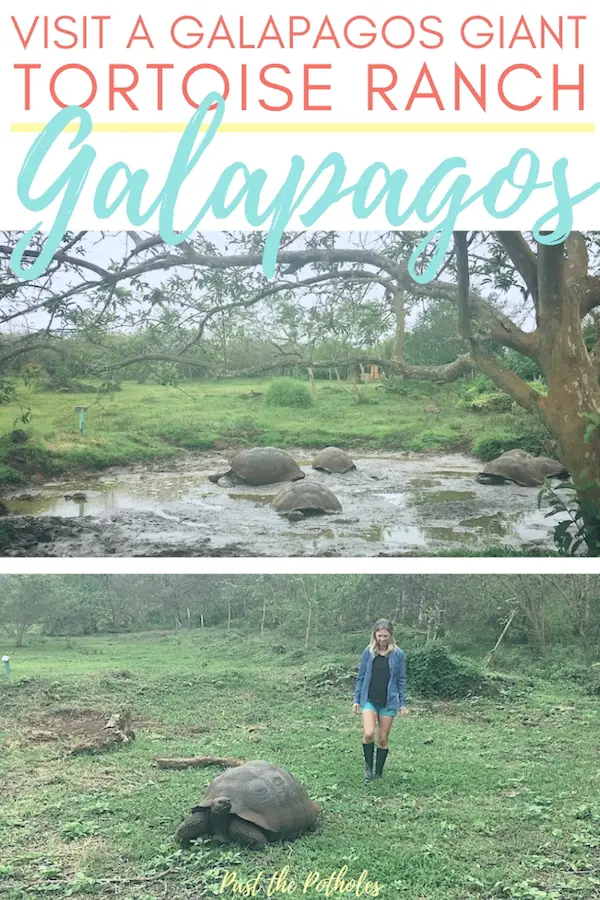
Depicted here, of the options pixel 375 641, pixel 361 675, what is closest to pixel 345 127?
pixel 375 641

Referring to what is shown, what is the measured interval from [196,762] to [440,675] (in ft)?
3.38

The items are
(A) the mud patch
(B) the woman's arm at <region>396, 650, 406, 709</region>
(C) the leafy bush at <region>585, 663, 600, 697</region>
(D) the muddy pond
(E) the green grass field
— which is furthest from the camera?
(C) the leafy bush at <region>585, 663, 600, 697</region>

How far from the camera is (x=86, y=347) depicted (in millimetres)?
4051

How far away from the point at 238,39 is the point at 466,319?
1334mm

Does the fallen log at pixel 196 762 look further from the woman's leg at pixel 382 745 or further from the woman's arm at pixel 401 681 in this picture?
the woman's arm at pixel 401 681

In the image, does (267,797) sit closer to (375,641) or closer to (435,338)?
(375,641)

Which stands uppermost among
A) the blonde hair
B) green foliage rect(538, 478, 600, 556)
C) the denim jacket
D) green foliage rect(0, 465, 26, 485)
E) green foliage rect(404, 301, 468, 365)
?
green foliage rect(404, 301, 468, 365)

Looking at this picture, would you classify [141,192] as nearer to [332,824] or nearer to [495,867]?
[332,824]

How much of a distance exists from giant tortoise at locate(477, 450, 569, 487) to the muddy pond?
0.11 feet

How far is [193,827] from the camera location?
10.9 ft

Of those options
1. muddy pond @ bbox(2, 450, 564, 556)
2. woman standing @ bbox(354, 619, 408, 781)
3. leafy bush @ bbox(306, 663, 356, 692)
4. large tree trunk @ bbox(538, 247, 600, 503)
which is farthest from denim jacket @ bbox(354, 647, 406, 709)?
large tree trunk @ bbox(538, 247, 600, 503)

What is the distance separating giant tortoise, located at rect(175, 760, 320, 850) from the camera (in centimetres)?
329

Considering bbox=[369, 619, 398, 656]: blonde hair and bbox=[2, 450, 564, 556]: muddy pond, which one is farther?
bbox=[2, 450, 564, 556]: muddy pond

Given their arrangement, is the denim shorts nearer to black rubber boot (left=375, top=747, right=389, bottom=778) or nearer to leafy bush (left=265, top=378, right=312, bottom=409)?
black rubber boot (left=375, top=747, right=389, bottom=778)
